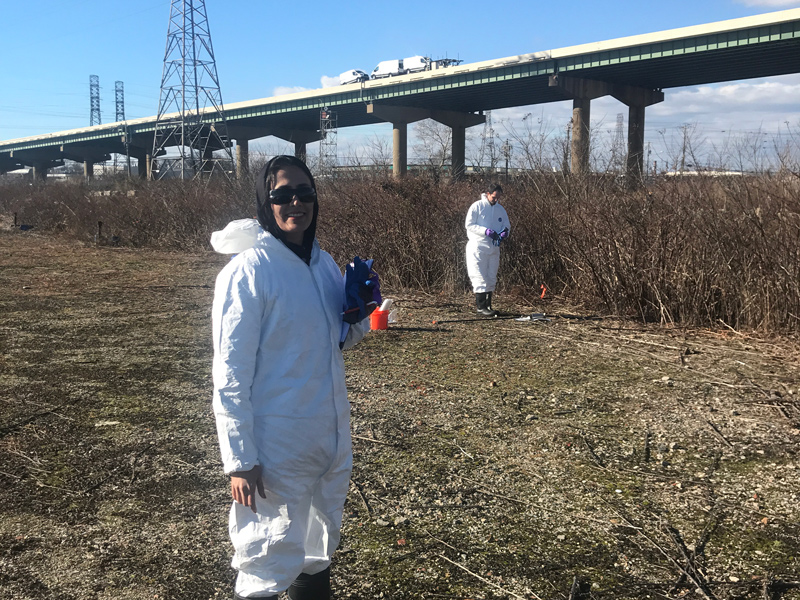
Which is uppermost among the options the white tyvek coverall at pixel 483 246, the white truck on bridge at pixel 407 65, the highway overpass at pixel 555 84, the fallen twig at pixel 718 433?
the white truck on bridge at pixel 407 65

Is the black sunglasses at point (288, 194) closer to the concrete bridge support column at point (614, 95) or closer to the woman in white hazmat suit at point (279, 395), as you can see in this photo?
the woman in white hazmat suit at point (279, 395)

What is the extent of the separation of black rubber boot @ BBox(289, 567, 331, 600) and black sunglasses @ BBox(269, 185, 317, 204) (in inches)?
57.2

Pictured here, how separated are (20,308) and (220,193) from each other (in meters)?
11.8

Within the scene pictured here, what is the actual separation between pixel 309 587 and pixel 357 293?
1.17m

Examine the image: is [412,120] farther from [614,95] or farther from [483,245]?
[483,245]

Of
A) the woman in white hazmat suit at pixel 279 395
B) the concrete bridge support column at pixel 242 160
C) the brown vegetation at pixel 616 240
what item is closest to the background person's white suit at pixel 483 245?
the brown vegetation at pixel 616 240

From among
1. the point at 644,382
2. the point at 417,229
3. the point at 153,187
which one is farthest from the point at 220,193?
the point at 644,382

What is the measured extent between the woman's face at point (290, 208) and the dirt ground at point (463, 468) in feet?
6.21

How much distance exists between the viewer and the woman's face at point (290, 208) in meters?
2.58

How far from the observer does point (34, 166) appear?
91500 mm

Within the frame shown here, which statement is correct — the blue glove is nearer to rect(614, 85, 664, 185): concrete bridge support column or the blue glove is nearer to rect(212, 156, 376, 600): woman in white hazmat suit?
rect(212, 156, 376, 600): woman in white hazmat suit

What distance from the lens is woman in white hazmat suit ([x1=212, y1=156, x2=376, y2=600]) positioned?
2375 millimetres

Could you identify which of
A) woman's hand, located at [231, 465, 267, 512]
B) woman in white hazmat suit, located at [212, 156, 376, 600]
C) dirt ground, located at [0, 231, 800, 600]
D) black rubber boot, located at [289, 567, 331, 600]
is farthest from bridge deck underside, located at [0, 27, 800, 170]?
woman's hand, located at [231, 465, 267, 512]

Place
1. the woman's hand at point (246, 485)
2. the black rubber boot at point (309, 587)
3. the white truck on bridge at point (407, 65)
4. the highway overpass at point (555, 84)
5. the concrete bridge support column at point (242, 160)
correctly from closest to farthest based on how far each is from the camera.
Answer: the woman's hand at point (246, 485)
the black rubber boot at point (309, 587)
the concrete bridge support column at point (242, 160)
the highway overpass at point (555, 84)
the white truck on bridge at point (407, 65)
